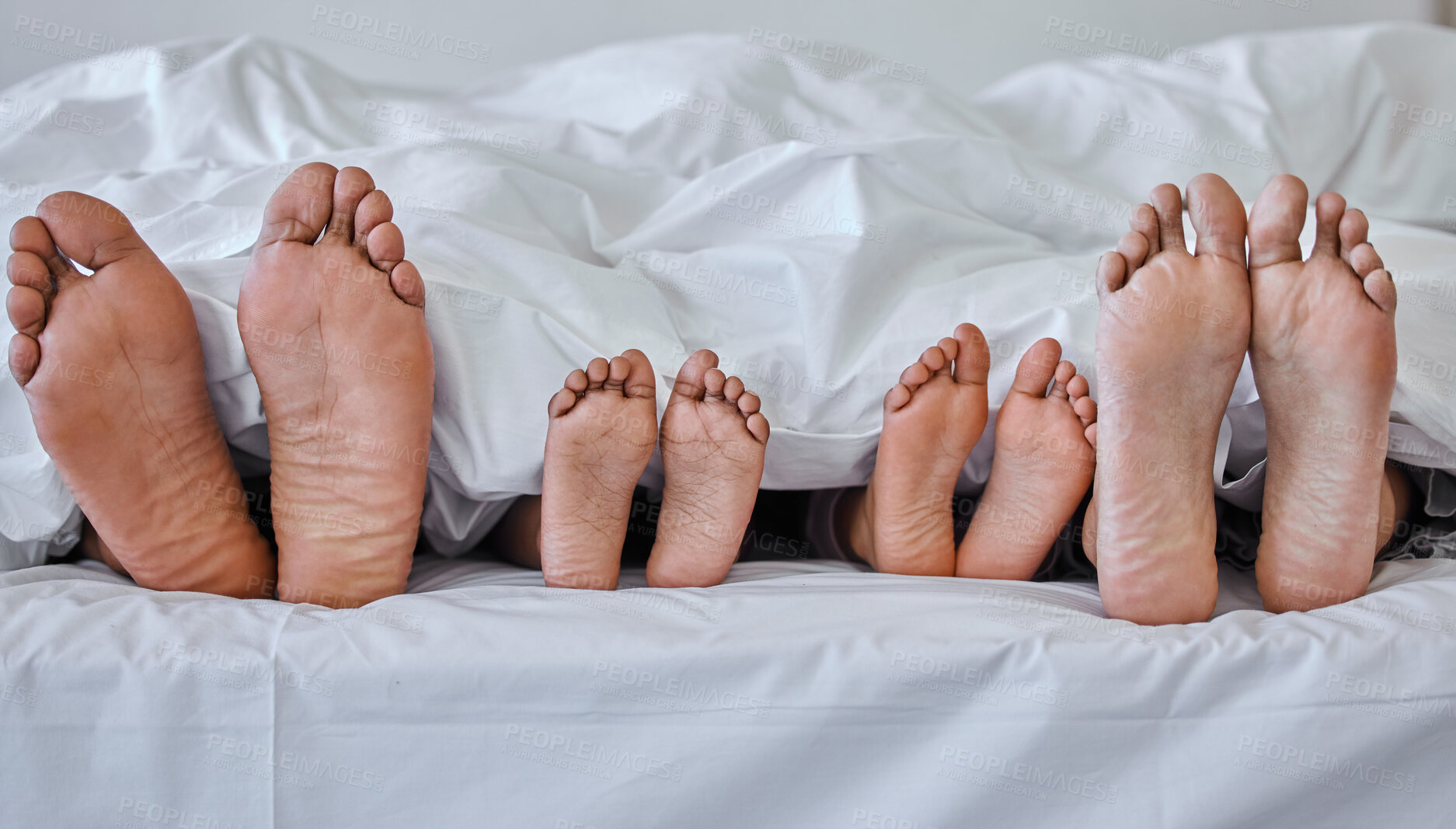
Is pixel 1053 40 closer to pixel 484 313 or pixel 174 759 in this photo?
pixel 484 313

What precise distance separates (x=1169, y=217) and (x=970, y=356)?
0.19 m

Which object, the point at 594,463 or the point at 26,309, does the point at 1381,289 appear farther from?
the point at 26,309

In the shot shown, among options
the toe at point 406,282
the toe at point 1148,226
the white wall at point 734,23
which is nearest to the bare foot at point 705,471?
the toe at point 406,282

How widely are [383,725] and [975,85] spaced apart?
1735 mm

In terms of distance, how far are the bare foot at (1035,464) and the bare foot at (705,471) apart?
219 mm

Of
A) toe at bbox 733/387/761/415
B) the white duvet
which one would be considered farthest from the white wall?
toe at bbox 733/387/761/415

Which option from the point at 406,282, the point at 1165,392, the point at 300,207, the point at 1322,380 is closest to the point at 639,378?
the point at 406,282

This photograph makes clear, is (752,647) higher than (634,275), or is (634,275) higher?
(634,275)

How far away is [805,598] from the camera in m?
0.68

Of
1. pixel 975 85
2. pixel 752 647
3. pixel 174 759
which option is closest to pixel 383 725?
pixel 174 759

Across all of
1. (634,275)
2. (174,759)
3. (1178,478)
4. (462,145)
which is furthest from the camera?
(462,145)

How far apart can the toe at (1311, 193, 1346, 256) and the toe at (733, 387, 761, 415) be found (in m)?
0.43

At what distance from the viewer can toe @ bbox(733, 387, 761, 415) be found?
74 cm

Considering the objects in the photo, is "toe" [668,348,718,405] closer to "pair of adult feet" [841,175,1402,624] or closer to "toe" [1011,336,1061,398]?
"pair of adult feet" [841,175,1402,624]
